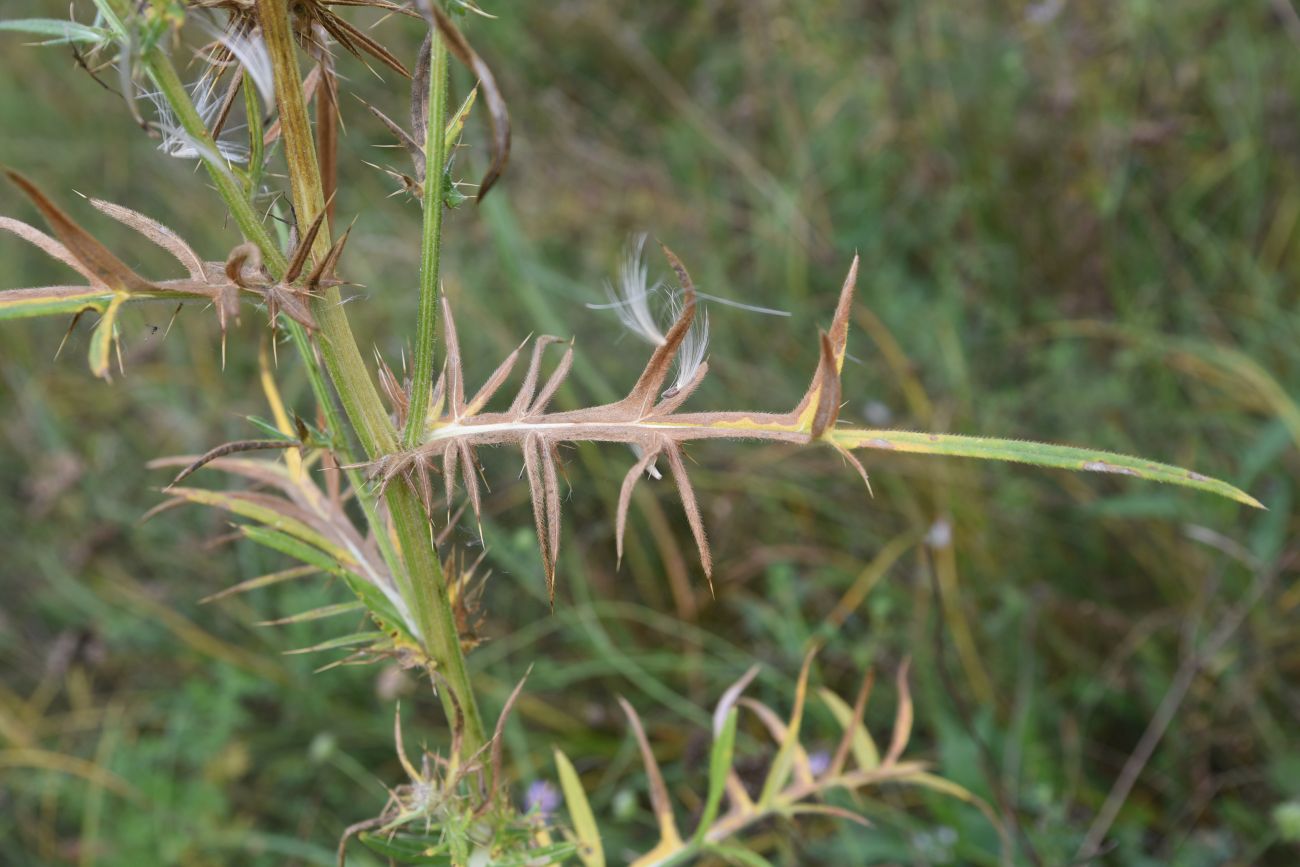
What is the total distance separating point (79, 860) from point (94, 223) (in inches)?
77.1

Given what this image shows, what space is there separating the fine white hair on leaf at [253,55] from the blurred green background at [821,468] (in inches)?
32.5

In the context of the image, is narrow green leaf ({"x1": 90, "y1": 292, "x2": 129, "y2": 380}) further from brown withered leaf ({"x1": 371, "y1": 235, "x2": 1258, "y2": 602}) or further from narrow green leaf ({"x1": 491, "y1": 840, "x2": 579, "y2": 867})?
narrow green leaf ({"x1": 491, "y1": 840, "x2": 579, "y2": 867})

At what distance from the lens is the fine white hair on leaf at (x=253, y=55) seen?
1.62 feet

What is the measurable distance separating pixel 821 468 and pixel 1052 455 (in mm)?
1466

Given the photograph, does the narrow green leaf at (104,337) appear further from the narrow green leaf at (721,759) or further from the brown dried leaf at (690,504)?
the narrow green leaf at (721,759)

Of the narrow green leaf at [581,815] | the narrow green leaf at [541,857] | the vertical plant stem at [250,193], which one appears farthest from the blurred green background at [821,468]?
the vertical plant stem at [250,193]

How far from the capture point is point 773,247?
2490mm

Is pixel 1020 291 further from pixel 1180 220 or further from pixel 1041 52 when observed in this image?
pixel 1041 52

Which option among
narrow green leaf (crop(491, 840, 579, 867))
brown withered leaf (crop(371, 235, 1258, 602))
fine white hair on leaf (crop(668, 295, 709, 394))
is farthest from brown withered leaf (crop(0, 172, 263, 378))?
narrow green leaf (crop(491, 840, 579, 867))

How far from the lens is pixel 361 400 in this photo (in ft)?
1.99

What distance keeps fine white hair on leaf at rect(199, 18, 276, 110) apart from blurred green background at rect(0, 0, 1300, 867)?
83 cm

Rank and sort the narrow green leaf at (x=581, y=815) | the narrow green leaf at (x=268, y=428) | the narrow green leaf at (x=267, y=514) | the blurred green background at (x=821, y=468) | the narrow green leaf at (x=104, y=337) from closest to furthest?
the narrow green leaf at (x=104, y=337), the narrow green leaf at (x=268, y=428), the narrow green leaf at (x=267, y=514), the narrow green leaf at (x=581, y=815), the blurred green background at (x=821, y=468)

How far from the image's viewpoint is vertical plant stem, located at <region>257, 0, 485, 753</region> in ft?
1.77

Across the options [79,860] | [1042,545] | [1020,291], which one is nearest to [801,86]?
[1020,291]
